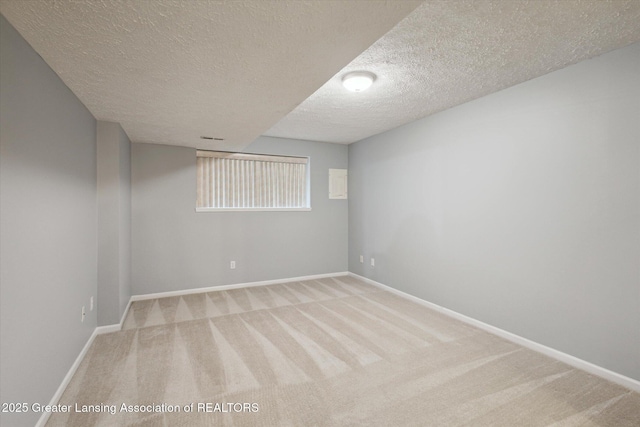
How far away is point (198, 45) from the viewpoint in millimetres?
1512

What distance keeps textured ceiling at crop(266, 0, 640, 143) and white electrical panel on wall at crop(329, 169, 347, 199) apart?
2005 millimetres

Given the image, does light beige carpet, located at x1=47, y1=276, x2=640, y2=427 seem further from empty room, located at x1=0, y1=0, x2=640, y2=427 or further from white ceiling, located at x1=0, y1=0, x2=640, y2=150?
white ceiling, located at x1=0, y1=0, x2=640, y2=150

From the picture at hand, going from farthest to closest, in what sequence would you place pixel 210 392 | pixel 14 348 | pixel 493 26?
1. pixel 210 392
2. pixel 493 26
3. pixel 14 348

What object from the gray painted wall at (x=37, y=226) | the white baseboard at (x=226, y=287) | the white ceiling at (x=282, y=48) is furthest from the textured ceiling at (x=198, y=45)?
the white baseboard at (x=226, y=287)

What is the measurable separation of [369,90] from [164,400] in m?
3.08

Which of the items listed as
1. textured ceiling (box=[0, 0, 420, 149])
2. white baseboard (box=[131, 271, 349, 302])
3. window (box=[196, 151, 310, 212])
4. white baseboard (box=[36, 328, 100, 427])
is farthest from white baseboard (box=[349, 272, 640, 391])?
white baseboard (box=[36, 328, 100, 427])

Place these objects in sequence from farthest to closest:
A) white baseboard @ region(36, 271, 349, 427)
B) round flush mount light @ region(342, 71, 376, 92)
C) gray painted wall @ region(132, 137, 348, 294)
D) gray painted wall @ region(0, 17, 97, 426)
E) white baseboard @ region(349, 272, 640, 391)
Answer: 1. gray painted wall @ region(132, 137, 348, 294)
2. round flush mount light @ region(342, 71, 376, 92)
3. white baseboard @ region(349, 272, 640, 391)
4. white baseboard @ region(36, 271, 349, 427)
5. gray painted wall @ region(0, 17, 97, 426)

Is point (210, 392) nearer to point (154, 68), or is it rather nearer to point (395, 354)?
point (395, 354)

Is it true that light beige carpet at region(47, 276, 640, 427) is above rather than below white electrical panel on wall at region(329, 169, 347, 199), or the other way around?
below

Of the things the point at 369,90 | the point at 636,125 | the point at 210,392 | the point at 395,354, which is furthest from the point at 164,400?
the point at 636,125

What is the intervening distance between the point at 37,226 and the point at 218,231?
2.84m

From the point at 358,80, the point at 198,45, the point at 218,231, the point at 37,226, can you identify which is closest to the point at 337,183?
the point at 218,231

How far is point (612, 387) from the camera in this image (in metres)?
2.09

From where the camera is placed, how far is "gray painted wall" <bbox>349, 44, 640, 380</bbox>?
2.14 metres
